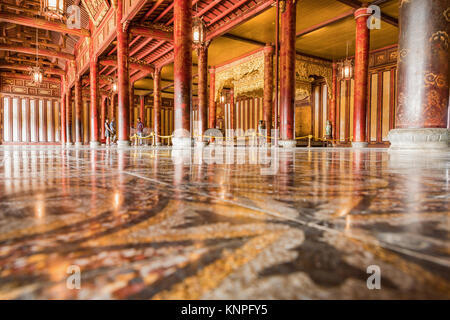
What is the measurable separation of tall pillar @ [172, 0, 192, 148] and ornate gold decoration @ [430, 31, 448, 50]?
3.99 m

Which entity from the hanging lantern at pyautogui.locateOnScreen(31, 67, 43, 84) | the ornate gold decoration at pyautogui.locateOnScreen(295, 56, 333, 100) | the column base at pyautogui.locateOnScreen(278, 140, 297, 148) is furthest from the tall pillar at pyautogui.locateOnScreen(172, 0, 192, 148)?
the hanging lantern at pyautogui.locateOnScreen(31, 67, 43, 84)

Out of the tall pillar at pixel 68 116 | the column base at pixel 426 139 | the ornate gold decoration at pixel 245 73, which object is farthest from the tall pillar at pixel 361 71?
the tall pillar at pixel 68 116

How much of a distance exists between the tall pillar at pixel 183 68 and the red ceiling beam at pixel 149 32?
389 cm

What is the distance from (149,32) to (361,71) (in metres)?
6.69

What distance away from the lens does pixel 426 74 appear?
10.0 ft

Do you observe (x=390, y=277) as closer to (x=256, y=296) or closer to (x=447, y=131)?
(x=256, y=296)

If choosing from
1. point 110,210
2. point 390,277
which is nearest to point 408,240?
point 390,277

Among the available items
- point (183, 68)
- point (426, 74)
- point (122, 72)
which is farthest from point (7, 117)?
point (426, 74)

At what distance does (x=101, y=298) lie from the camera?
21cm

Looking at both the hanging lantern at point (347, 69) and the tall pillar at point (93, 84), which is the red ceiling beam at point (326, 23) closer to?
the hanging lantern at point (347, 69)

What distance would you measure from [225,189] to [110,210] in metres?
0.35

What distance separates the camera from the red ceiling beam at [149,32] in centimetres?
883

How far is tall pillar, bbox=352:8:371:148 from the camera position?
24.6 ft

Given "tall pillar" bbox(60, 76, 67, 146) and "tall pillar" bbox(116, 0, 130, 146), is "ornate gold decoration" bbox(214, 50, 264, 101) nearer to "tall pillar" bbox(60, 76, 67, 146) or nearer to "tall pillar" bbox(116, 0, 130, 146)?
"tall pillar" bbox(116, 0, 130, 146)
